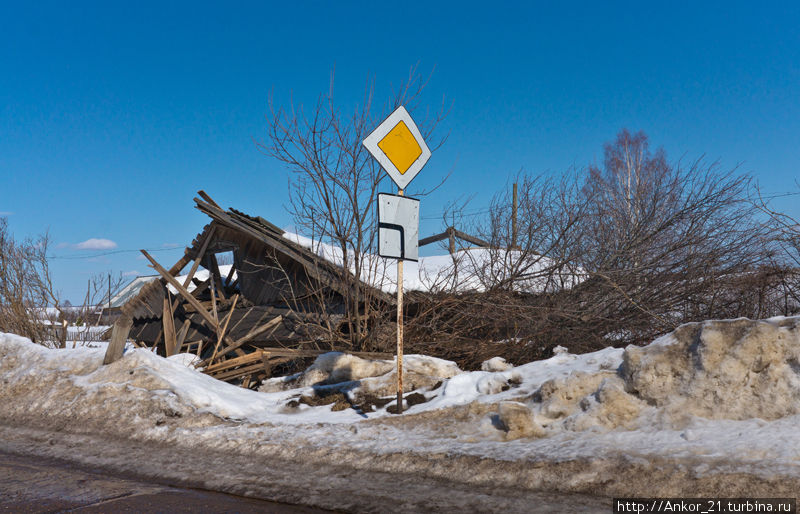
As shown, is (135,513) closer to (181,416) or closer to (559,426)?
(181,416)

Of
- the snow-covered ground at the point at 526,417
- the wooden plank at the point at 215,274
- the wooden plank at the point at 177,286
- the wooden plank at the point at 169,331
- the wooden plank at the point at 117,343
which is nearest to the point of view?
the snow-covered ground at the point at 526,417

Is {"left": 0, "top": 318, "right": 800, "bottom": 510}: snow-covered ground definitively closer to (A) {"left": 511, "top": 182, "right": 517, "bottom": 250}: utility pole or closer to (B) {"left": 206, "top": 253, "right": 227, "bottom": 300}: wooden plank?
(A) {"left": 511, "top": 182, "right": 517, "bottom": 250}: utility pole

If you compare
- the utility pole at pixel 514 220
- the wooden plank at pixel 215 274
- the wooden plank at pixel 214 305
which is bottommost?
the wooden plank at pixel 214 305

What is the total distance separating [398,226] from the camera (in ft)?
19.6

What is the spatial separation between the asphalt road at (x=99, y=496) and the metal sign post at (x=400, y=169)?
2364 millimetres

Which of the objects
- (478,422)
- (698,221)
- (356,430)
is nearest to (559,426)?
(478,422)

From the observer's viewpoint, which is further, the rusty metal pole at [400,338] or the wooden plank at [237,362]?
the wooden plank at [237,362]

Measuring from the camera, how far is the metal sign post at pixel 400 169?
19.4 feet

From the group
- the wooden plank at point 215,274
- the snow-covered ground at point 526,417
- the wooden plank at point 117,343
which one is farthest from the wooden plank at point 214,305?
the snow-covered ground at point 526,417

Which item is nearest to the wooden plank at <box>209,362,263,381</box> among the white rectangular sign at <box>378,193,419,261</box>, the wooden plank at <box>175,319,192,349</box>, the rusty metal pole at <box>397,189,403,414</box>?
the wooden plank at <box>175,319,192,349</box>

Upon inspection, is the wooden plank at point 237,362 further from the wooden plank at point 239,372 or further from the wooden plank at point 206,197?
the wooden plank at point 206,197

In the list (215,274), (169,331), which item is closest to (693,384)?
(169,331)

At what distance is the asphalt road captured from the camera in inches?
151

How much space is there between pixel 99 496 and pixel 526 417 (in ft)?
10.5
